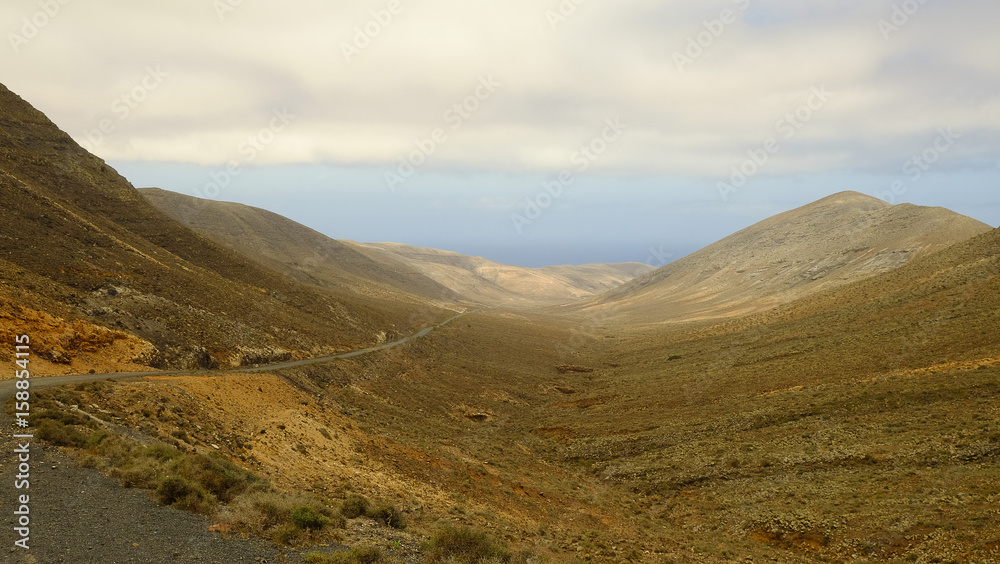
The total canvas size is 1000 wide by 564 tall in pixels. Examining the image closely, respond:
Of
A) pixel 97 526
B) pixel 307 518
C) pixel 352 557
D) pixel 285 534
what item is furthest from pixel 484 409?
pixel 97 526

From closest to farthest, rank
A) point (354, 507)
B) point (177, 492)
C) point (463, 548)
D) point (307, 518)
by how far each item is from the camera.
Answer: point (177, 492)
point (307, 518)
point (463, 548)
point (354, 507)

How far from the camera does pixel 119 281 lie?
2733 centimetres

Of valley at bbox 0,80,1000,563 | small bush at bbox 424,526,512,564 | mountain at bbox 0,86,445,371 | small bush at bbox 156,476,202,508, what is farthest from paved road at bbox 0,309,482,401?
small bush at bbox 424,526,512,564

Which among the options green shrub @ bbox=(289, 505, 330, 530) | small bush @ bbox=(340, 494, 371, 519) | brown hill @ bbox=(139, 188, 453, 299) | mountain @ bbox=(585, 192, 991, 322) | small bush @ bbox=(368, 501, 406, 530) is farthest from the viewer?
brown hill @ bbox=(139, 188, 453, 299)

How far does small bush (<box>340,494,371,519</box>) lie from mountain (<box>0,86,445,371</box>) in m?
13.5

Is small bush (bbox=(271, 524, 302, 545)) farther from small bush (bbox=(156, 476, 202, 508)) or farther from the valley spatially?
small bush (bbox=(156, 476, 202, 508))

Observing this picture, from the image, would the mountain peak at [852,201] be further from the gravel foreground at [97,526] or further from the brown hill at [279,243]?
→ the gravel foreground at [97,526]

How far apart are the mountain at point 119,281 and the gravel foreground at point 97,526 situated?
1082 cm

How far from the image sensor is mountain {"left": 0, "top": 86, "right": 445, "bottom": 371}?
74.1 ft

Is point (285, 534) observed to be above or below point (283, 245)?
below

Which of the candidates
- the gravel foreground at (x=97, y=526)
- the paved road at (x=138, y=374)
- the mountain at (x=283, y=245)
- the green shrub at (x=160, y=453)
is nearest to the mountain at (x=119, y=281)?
the paved road at (x=138, y=374)

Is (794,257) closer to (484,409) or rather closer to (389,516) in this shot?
(484,409)

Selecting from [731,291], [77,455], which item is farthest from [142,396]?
[731,291]

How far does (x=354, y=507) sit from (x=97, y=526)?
211 inches
